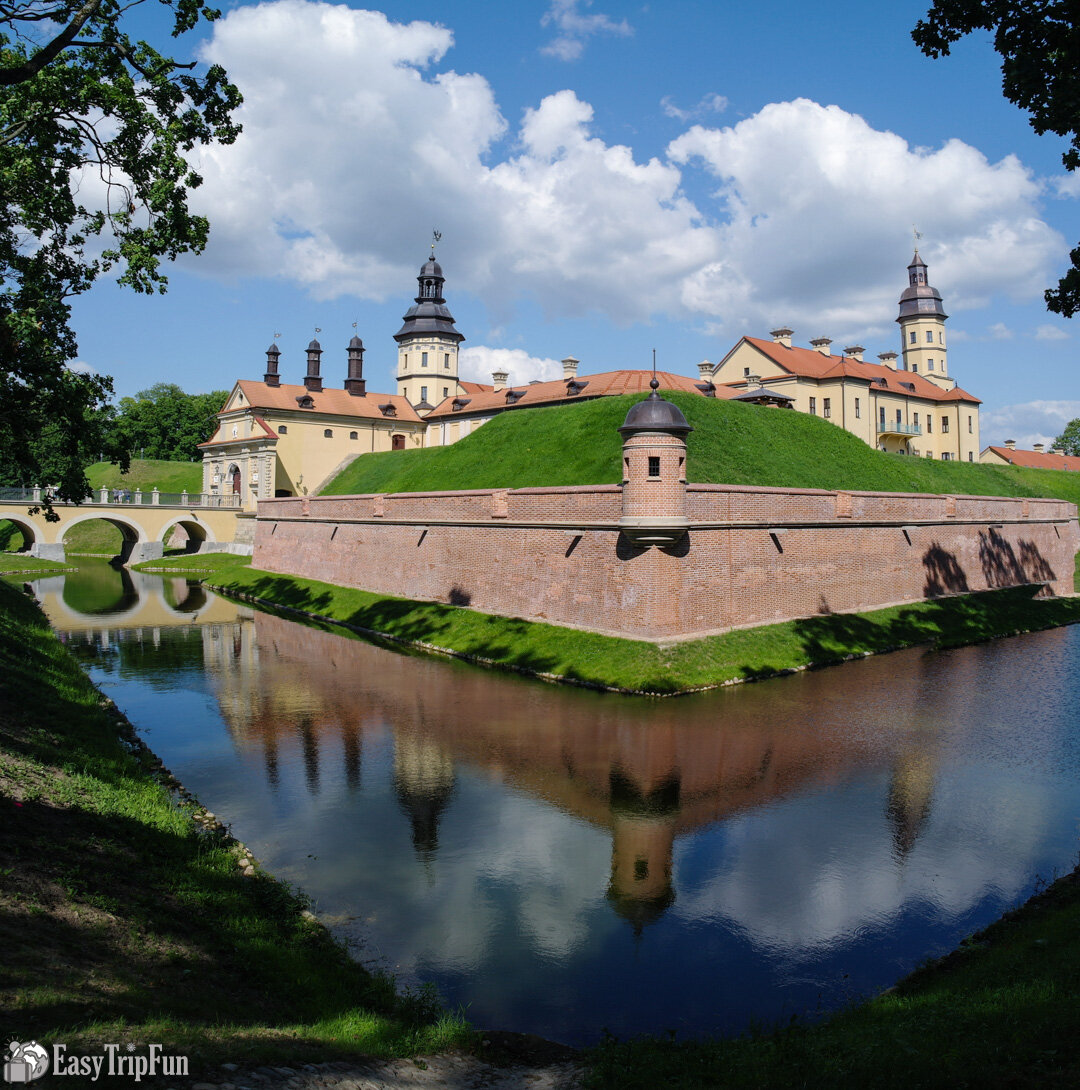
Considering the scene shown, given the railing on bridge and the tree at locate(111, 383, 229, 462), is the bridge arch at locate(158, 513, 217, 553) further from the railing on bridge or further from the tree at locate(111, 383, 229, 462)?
the tree at locate(111, 383, 229, 462)

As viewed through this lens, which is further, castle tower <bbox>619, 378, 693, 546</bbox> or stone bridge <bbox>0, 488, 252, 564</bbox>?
stone bridge <bbox>0, 488, 252, 564</bbox>

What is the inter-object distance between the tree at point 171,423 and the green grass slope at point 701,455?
5239 cm

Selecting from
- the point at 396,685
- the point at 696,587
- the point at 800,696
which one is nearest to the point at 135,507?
the point at 396,685

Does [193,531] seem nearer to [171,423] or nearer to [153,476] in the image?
[153,476]

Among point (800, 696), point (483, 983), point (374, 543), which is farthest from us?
point (374, 543)

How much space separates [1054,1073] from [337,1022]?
4429mm

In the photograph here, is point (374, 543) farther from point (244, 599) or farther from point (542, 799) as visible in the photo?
point (542, 799)

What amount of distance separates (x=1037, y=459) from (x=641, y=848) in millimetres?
74738

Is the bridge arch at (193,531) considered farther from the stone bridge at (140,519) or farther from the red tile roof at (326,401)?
the red tile roof at (326,401)

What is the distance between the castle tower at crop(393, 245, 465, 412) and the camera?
2466 inches

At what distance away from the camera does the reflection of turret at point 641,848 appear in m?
8.67

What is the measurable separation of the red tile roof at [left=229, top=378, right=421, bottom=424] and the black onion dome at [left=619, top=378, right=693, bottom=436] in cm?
4099

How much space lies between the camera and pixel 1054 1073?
4.42 m

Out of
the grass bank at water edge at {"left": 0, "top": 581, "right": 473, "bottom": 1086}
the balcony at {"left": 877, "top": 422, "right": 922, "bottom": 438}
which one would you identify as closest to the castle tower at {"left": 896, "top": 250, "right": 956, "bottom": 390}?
the balcony at {"left": 877, "top": 422, "right": 922, "bottom": 438}
